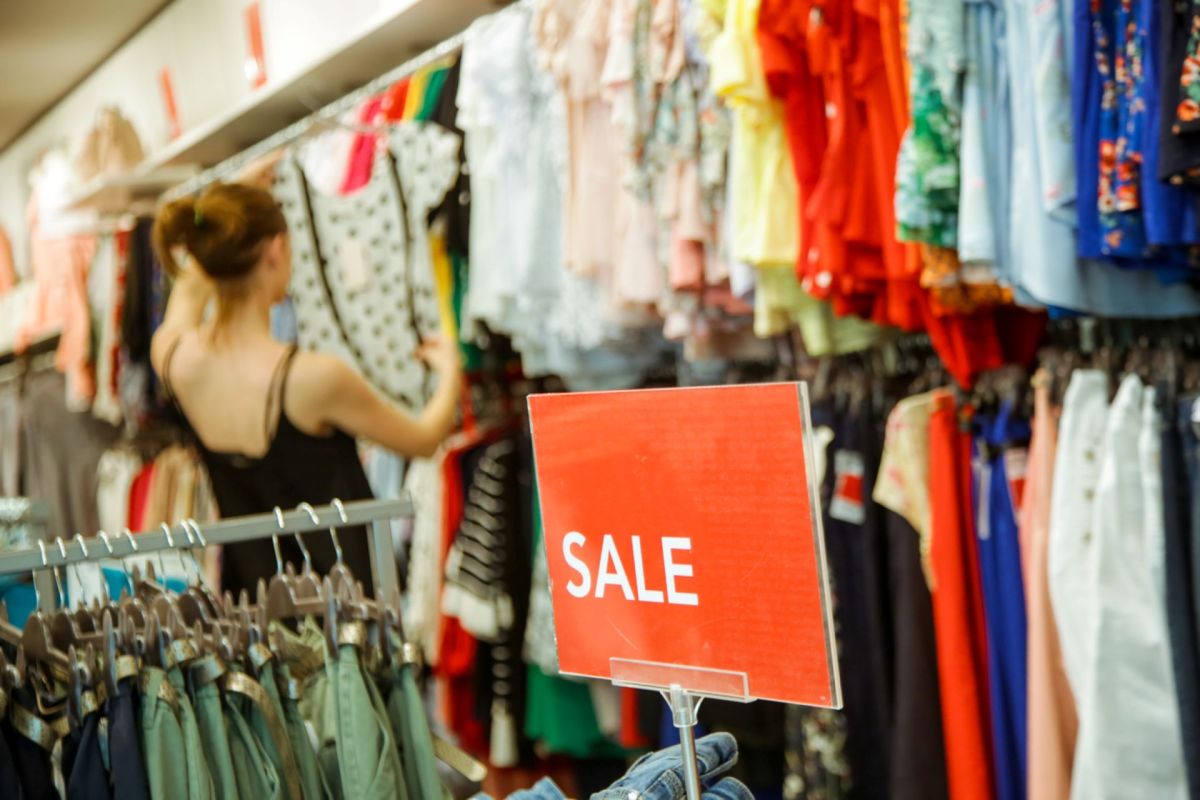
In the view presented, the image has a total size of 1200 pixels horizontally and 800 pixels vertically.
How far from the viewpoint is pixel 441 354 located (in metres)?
2.80

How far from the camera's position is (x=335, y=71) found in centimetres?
373

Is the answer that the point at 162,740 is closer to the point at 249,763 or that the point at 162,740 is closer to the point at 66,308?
the point at 249,763

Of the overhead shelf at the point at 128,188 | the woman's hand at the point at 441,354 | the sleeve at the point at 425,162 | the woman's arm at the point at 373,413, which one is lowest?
the woman's arm at the point at 373,413

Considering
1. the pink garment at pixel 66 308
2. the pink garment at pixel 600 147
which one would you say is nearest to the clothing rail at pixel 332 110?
the pink garment at pixel 600 147

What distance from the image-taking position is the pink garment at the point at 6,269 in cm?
734

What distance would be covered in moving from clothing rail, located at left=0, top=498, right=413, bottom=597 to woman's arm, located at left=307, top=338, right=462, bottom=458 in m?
0.82

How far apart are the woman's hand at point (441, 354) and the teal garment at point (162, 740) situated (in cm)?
149

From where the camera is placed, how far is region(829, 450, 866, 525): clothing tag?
235 centimetres

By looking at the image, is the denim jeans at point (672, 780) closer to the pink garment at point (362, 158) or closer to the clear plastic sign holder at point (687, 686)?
the clear plastic sign holder at point (687, 686)

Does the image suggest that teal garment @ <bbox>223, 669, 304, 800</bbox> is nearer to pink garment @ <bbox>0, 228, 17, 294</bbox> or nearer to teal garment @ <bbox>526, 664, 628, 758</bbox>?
teal garment @ <bbox>526, 664, 628, 758</bbox>

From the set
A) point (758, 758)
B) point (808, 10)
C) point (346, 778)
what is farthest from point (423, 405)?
point (346, 778)

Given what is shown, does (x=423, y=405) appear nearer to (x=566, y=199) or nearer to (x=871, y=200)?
(x=566, y=199)

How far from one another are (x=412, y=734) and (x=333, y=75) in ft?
9.01

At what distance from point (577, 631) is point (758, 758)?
176 cm
